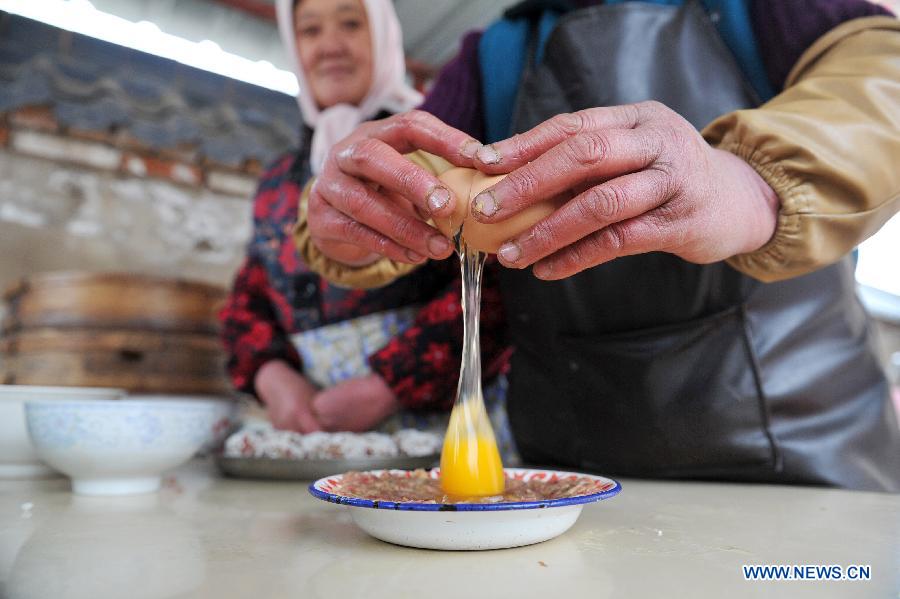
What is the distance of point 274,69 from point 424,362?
7.45 feet

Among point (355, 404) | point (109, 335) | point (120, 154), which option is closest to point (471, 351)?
point (355, 404)

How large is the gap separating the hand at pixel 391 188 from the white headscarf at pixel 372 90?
708mm

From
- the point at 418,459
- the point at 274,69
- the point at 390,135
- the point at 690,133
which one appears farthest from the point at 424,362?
the point at 274,69

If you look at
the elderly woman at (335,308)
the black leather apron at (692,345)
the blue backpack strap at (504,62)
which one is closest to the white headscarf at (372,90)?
the elderly woman at (335,308)

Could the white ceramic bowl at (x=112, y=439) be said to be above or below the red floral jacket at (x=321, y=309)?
below

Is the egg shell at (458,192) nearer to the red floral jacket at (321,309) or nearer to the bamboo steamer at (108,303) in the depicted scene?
the red floral jacket at (321,309)

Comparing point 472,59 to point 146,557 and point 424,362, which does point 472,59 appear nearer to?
point 424,362

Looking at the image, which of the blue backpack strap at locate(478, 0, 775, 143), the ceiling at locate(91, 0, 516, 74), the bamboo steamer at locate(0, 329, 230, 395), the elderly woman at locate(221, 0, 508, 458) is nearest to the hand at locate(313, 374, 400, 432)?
the elderly woman at locate(221, 0, 508, 458)

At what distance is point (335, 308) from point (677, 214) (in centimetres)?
88

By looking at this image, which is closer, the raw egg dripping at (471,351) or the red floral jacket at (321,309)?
the raw egg dripping at (471,351)

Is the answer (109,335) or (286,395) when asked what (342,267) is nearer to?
(286,395)

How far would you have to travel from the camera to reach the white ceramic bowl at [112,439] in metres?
0.73

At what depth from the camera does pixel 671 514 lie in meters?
0.65

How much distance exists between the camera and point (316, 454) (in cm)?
90
